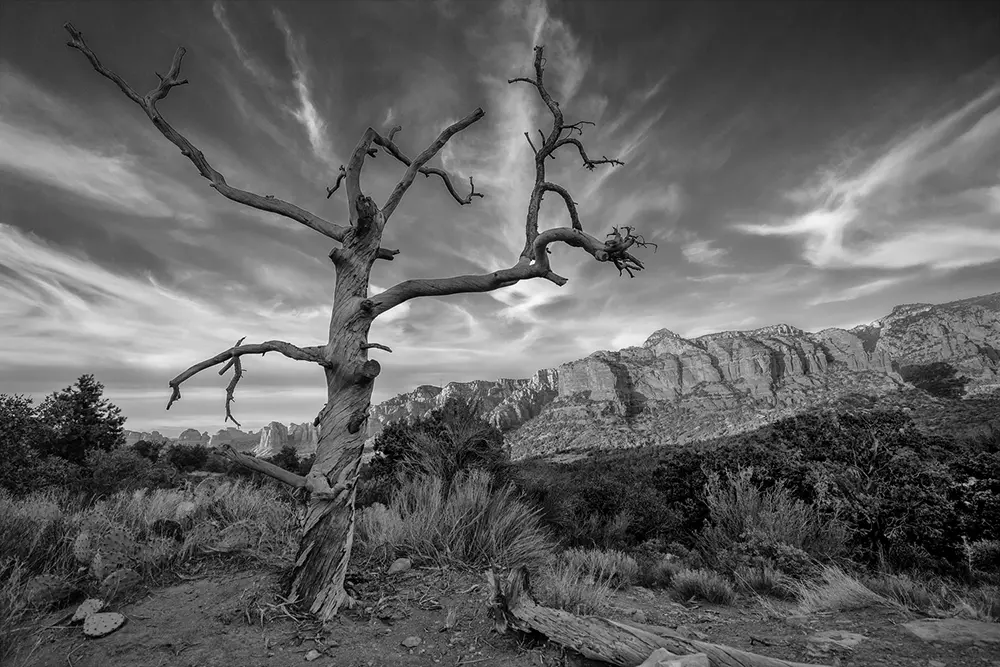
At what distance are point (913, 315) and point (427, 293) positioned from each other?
755ft

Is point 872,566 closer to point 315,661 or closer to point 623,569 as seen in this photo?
point 623,569

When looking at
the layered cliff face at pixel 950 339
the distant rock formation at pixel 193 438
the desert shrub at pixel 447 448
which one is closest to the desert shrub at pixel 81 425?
the desert shrub at pixel 447 448

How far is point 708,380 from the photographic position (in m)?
138

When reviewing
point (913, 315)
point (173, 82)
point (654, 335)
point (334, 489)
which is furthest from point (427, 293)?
point (913, 315)

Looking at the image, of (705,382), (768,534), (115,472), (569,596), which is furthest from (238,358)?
(705,382)

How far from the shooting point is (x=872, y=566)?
785 centimetres

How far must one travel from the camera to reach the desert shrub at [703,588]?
547 centimetres

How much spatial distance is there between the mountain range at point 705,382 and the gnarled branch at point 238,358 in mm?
82507

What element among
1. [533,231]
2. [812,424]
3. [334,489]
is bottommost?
[334,489]

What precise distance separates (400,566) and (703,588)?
399cm

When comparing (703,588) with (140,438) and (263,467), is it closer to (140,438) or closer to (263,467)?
(263,467)

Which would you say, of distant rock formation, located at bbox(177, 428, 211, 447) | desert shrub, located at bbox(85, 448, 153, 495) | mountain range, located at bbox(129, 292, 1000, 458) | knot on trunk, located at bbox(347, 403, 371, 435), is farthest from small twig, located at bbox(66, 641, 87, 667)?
mountain range, located at bbox(129, 292, 1000, 458)

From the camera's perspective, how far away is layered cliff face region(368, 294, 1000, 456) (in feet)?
305

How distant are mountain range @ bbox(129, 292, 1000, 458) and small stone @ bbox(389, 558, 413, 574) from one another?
8120cm
